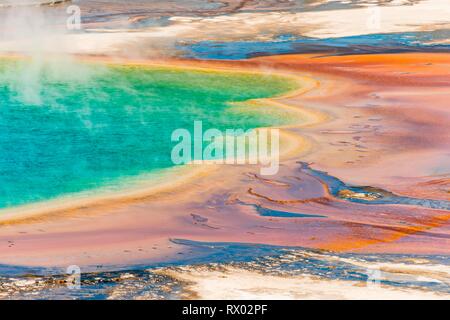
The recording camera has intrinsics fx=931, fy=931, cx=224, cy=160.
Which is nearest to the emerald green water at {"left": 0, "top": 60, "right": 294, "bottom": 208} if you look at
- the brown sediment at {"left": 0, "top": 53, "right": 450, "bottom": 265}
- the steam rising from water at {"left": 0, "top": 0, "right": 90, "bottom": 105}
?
the steam rising from water at {"left": 0, "top": 0, "right": 90, "bottom": 105}

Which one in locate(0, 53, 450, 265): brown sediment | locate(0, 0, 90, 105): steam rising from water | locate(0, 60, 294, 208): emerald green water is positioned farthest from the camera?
locate(0, 0, 90, 105): steam rising from water

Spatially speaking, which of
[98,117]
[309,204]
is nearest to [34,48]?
[98,117]

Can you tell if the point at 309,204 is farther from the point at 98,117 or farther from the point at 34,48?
the point at 34,48

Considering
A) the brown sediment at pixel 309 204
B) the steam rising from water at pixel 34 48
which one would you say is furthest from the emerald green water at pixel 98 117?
the brown sediment at pixel 309 204

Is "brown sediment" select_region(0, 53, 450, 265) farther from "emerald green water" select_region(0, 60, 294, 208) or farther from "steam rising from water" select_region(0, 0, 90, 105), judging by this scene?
"steam rising from water" select_region(0, 0, 90, 105)

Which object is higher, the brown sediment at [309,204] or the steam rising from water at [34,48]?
the steam rising from water at [34,48]

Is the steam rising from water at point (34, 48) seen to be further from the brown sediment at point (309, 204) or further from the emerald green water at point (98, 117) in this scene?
the brown sediment at point (309, 204)
